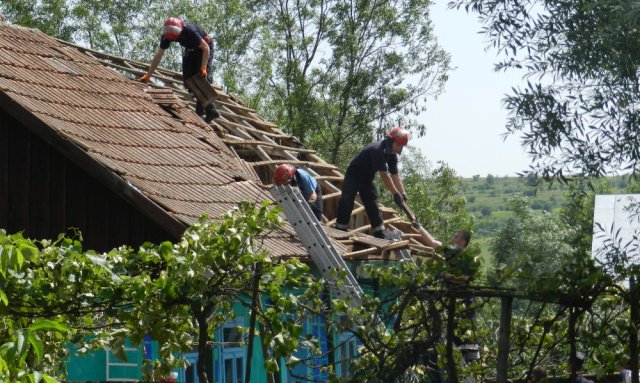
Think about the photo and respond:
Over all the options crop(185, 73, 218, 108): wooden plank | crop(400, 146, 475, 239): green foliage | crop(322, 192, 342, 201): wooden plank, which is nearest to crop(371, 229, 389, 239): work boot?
crop(322, 192, 342, 201): wooden plank

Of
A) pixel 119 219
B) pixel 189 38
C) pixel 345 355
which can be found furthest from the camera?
pixel 189 38

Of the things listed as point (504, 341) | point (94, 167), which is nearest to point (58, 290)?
point (504, 341)

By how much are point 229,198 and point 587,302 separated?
22.2 feet

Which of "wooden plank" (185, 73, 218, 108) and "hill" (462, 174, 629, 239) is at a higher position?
"wooden plank" (185, 73, 218, 108)

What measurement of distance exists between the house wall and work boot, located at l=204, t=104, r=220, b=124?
359cm

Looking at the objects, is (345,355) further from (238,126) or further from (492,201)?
(492,201)

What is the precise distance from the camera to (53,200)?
40.5 ft

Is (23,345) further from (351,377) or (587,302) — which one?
(587,302)

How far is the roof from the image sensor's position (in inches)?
464

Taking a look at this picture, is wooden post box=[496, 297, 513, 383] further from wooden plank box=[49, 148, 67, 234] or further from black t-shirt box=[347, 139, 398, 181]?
black t-shirt box=[347, 139, 398, 181]

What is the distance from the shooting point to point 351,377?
6406 mm

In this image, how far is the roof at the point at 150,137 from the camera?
11773 millimetres

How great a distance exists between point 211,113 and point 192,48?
0.90 meters

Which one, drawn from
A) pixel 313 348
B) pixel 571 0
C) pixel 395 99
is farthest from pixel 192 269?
pixel 395 99
